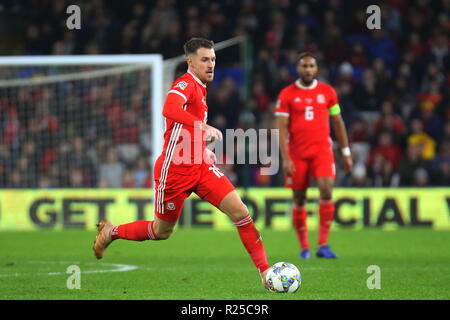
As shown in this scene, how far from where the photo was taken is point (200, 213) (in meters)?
16.8

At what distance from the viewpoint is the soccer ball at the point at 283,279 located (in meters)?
7.15

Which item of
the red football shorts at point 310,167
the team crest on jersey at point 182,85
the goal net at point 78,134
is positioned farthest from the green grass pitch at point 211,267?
the goal net at point 78,134

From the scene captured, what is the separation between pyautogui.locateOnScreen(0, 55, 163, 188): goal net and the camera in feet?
57.6

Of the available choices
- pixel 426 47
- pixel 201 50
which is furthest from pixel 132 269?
pixel 426 47

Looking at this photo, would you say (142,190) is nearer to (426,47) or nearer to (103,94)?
(103,94)

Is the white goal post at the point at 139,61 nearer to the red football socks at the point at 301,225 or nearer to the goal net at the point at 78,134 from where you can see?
the goal net at the point at 78,134

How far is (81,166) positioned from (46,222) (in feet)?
5.17

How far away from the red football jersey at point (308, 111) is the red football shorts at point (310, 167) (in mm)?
61

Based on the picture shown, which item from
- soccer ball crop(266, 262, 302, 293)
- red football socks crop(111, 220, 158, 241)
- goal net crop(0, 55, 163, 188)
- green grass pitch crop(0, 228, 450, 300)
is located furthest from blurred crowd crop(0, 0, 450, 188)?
soccer ball crop(266, 262, 302, 293)

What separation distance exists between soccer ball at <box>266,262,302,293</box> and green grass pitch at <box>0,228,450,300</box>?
95 mm

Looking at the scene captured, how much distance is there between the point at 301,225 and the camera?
35.4ft

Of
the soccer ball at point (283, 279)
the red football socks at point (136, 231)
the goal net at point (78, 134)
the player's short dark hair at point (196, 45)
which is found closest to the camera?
the soccer ball at point (283, 279)

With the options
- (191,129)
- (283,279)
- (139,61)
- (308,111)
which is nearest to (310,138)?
(308,111)

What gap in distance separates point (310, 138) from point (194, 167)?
3349 mm
